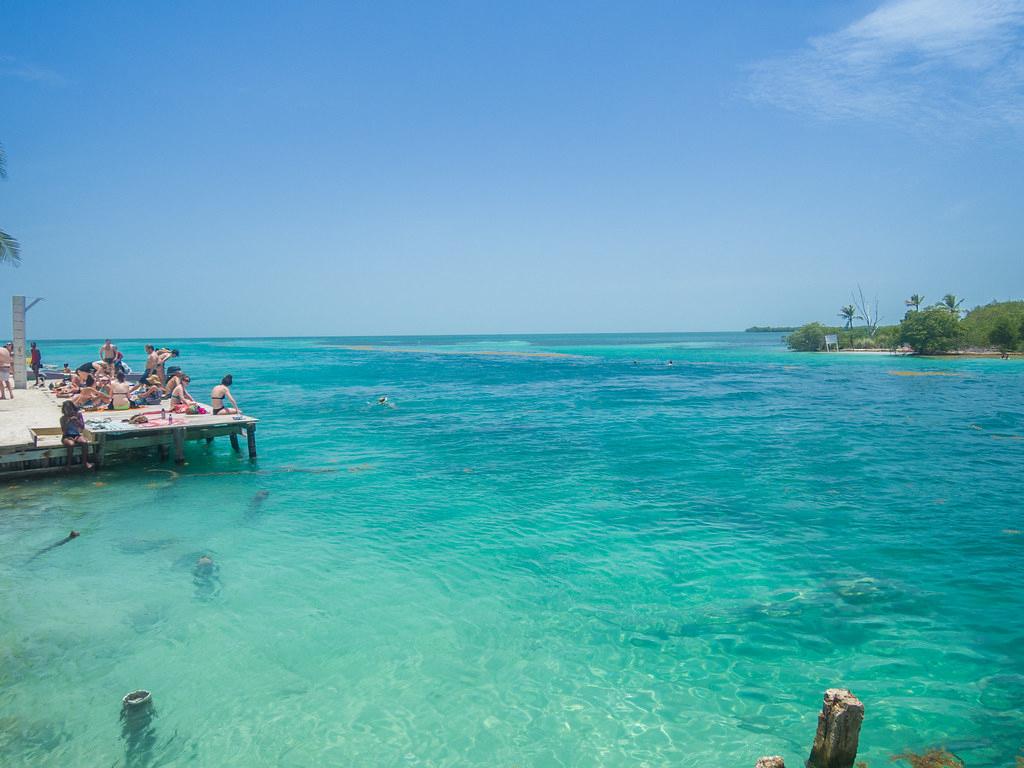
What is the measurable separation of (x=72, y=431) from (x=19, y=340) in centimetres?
1413

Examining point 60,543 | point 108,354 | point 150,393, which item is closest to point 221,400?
point 150,393

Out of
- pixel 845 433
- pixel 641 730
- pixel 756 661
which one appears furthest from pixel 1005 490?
pixel 641 730

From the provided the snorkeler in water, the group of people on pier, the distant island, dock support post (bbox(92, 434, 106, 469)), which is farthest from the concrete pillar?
the distant island

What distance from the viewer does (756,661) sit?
7.91 meters

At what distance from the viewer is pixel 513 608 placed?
9.49m

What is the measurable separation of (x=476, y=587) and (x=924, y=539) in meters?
9.58

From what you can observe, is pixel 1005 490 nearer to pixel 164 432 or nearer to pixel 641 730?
pixel 641 730

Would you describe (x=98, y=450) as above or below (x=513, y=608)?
above

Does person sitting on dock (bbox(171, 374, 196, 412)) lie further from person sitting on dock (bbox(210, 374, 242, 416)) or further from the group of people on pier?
person sitting on dock (bbox(210, 374, 242, 416))

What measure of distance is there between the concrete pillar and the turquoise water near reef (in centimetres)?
1160

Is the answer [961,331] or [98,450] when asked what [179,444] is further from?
[961,331]

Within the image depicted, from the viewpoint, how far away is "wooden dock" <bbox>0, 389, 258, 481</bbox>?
51.5 feet

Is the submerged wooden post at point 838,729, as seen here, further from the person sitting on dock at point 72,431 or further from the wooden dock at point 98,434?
the person sitting on dock at point 72,431

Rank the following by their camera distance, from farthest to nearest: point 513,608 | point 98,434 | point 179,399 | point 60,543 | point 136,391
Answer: point 136,391 → point 179,399 → point 98,434 → point 60,543 → point 513,608
